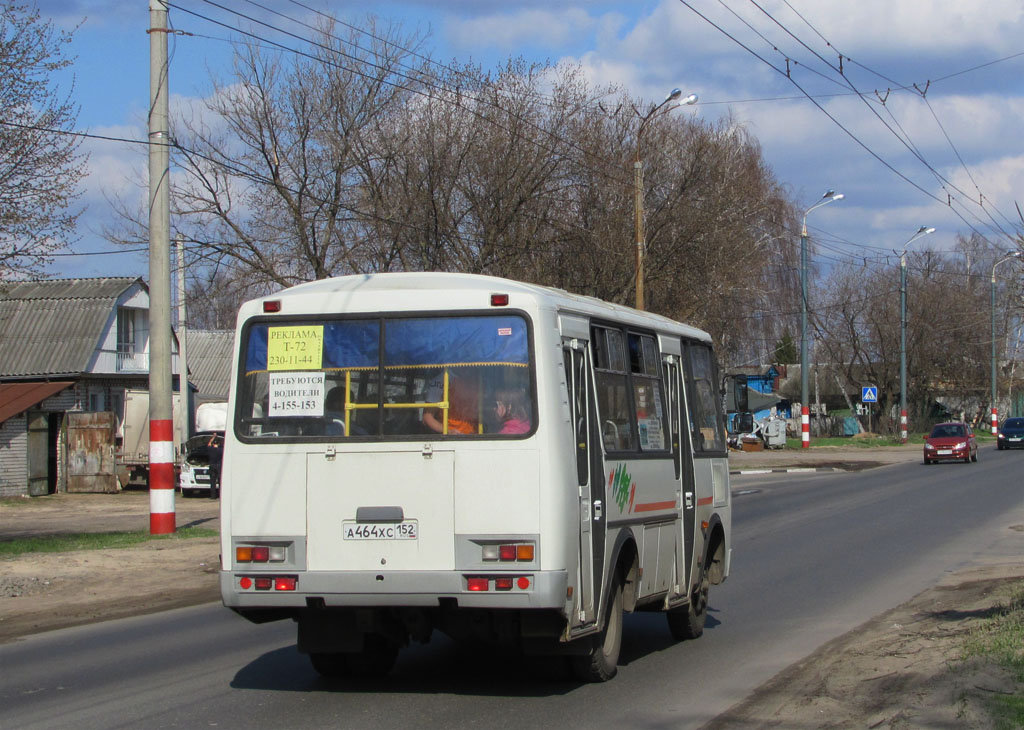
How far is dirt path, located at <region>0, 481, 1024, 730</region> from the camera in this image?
7.24 metres

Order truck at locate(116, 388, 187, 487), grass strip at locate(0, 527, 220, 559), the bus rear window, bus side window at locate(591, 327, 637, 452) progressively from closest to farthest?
the bus rear window < bus side window at locate(591, 327, 637, 452) < grass strip at locate(0, 527, 220, 559) < truck at locate(116, 388, 187, 487)

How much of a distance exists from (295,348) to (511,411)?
1482mm

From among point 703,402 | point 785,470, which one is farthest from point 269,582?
point 785,470

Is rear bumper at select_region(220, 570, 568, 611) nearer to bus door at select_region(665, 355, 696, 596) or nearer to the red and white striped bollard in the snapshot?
bus door at select_region(665, 355, 696, 596)

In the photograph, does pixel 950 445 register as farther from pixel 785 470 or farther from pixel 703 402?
pixel 703 402

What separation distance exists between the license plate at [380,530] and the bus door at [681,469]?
9.51ft

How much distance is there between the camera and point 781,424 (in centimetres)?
5403

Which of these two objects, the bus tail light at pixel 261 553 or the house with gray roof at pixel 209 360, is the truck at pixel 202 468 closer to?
the bus tail light at pixel 261 553

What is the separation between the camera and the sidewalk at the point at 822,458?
137 ft

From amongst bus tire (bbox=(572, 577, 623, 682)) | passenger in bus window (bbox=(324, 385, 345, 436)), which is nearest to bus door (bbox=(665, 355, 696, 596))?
bus tire (bbox=(572, 577, 623, 682))

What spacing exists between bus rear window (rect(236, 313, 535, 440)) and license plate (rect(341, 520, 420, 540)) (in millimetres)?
533

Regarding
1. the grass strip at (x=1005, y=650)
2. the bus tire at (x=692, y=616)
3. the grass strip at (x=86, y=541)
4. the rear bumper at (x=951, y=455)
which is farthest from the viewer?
the rear bumper at (x=951, y=455)

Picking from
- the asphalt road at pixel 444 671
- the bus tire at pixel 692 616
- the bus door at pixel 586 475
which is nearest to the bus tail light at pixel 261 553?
the asphalt road at pixel 444 671

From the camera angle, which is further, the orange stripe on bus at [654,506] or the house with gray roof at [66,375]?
the house with gray roof at [66,375]
